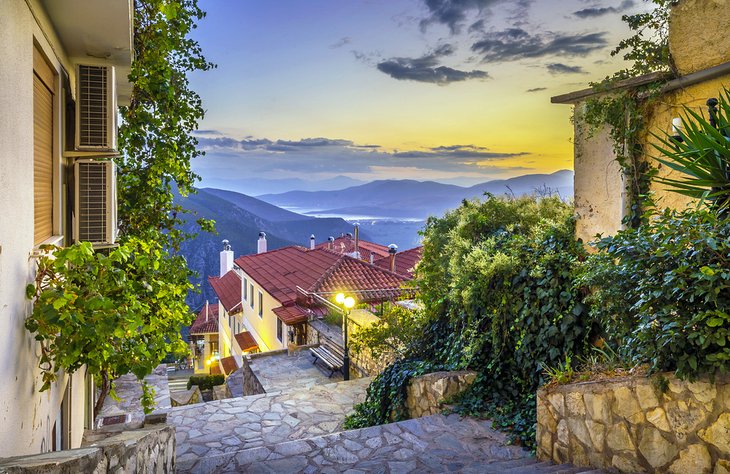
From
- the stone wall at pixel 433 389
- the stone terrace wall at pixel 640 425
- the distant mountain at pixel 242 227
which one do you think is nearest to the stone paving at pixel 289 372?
the stone wall at pixel 433 389

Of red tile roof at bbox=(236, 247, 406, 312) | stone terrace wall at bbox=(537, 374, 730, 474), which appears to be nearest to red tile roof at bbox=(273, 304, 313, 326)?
red tile roof at bbox=(236, 247, 406, 312)

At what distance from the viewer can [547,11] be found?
1057 cm

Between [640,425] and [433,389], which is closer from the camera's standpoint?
[640,425]

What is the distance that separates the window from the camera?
3.89 m

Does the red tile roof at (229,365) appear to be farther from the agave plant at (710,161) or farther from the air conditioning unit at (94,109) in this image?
the agave plant at (710,161)

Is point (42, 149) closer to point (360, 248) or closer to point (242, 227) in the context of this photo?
point (360, 248)

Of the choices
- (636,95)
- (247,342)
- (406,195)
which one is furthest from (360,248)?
(406,195)

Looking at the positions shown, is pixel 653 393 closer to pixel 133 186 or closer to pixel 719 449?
pixel 719 449

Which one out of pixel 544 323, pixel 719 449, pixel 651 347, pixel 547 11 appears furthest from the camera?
pixel 547 11

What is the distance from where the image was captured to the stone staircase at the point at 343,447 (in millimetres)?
4949

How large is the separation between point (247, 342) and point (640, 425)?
21051 millimetres

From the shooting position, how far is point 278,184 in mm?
125438

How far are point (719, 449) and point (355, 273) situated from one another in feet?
52.7

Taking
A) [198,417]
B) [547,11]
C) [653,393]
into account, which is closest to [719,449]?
[653,393]
